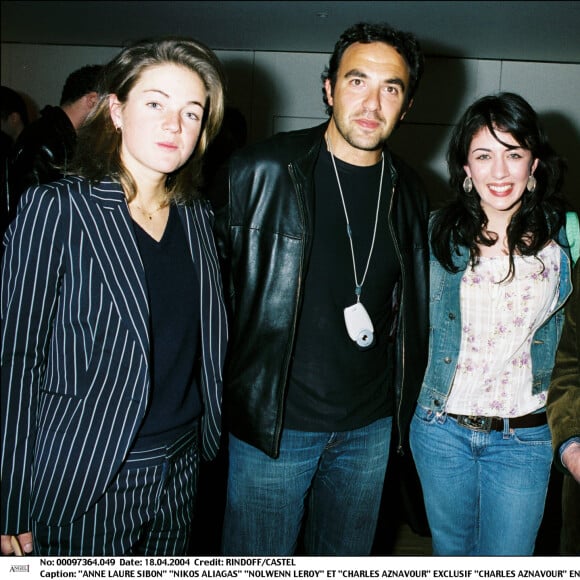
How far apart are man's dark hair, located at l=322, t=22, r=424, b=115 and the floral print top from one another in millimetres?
651

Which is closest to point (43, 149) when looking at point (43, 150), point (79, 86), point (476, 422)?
point (43, 150)

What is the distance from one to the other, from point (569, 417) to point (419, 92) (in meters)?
5.10

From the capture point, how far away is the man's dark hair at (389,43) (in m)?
1.83

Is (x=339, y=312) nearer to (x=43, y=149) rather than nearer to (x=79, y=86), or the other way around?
(x=43, y=149)

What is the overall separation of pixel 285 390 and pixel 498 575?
781 millimetres

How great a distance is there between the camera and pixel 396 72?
5.98 ft

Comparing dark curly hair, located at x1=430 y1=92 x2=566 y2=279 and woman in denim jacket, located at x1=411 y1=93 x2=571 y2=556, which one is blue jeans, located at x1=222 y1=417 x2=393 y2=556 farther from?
dark curly hair, located at x1=430 y1=92 x2=566 y2=279

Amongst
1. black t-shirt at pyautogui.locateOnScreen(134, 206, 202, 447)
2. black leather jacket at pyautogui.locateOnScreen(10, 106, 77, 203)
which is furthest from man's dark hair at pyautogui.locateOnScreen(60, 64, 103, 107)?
black t-shirt at pyautogui.locateOnScreen(134, 206, 202, 447)

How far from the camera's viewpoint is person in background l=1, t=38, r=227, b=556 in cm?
126

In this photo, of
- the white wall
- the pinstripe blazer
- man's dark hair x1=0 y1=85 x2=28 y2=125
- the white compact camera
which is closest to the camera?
the pinstripe blazer

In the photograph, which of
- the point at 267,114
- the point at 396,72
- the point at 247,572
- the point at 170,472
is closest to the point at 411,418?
the point at 247,572

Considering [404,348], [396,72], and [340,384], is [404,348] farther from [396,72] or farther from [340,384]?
[396,72]

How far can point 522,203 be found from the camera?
6.28 feet

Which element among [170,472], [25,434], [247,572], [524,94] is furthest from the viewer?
[524,94]
